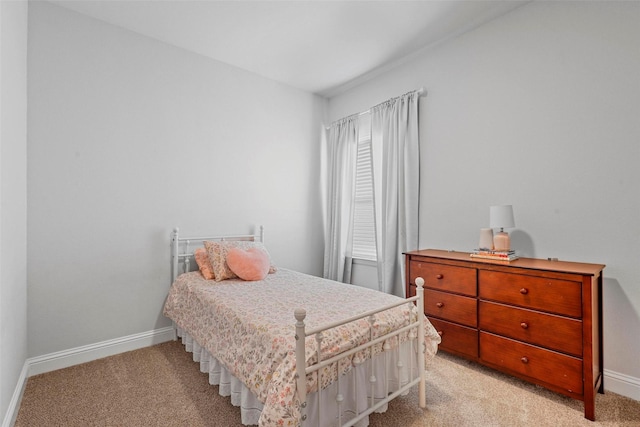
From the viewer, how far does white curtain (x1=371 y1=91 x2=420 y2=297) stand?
10.9ft

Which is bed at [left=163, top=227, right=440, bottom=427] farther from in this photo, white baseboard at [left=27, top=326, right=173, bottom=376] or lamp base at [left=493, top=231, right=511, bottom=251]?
lamp base at [left=493, top=231, right=511, bottom=251]

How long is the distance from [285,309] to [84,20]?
300cm

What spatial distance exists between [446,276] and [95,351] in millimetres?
3055

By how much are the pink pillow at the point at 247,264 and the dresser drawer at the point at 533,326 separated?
186cm

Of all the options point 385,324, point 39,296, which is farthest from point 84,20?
point 385,324

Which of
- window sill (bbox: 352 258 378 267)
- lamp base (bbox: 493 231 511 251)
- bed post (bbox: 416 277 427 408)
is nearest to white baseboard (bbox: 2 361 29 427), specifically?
bed post (bbox: 416 277 427 408)

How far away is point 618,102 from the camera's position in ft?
7.10

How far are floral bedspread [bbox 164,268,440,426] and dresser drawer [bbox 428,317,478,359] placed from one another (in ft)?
1.62

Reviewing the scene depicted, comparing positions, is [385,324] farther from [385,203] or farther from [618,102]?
[618,102]

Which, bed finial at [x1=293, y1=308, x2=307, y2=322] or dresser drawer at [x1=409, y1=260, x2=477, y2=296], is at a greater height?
bed finial at [x1=293, y1=308, x2=307, y2=322]

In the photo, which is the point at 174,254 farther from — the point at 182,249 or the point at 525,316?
the point at 525,316

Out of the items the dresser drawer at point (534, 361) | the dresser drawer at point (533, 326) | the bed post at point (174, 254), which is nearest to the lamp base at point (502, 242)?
the dresser drawer at point (533, 326)

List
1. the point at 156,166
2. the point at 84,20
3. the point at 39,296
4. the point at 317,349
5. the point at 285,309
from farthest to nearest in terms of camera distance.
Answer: the point at 156,166 → the point at 84,20 → the point at 39,296 → the point at 285,309 → the point at 317,349

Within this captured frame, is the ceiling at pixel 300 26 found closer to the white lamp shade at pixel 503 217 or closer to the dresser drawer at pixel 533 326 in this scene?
the white lamp shade at pixel 503 217
